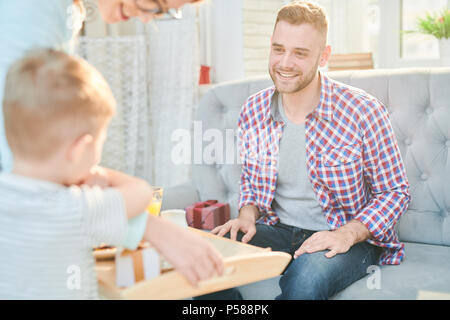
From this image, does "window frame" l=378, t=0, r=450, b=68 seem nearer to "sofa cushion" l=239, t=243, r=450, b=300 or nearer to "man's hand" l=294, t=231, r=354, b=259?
"sofa cushion" l=239, t=243, r=450, b=300

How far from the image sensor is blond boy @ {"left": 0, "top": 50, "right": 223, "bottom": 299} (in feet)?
2.85

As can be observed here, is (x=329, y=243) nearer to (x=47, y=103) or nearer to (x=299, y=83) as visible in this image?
(x=299, y=83)

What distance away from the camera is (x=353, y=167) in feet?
5.83

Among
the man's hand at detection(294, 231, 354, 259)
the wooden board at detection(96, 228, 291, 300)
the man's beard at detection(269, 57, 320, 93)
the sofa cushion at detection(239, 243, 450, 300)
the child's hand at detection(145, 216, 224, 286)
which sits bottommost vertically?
the sofa cushion at detection(239, 243, 450, 300)

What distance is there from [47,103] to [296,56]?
1.25m

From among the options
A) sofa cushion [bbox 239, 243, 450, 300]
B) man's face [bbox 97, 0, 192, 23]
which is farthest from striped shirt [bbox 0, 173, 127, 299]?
sofa cushion [bbox 239, 243, 450, 300]

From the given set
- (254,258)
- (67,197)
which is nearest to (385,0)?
(254,258)

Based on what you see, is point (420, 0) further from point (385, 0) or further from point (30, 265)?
point (30, 265)

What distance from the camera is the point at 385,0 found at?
10.4 ft

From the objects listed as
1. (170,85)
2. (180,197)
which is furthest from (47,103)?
(170,85)

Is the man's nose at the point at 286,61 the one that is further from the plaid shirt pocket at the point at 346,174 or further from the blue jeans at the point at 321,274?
the blue jeans at the point at 321,274

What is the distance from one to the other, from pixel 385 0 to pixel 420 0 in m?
0.20

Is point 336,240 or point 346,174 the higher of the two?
point 346,174

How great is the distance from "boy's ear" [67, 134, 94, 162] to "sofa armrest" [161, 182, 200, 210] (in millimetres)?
1310
